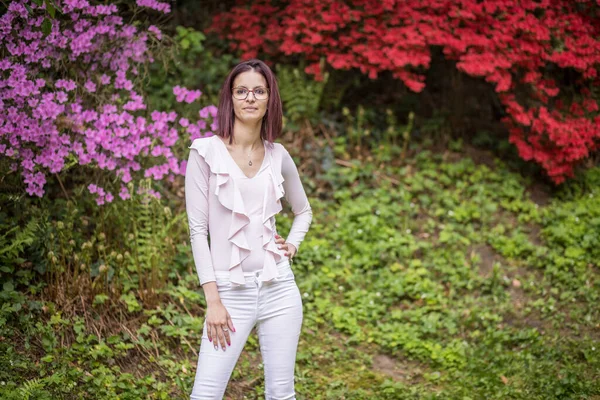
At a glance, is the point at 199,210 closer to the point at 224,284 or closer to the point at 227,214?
the point at 227,214

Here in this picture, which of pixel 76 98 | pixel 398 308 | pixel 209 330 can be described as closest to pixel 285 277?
pixel 209 330

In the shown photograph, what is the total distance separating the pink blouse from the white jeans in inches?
2.1

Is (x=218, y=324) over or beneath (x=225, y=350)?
over

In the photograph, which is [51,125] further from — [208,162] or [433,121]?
[433,121]

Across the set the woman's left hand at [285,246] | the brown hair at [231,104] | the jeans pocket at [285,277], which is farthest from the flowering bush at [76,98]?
the jeans pocket at [285,277]

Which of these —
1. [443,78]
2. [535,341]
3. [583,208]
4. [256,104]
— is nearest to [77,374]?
[256,104]

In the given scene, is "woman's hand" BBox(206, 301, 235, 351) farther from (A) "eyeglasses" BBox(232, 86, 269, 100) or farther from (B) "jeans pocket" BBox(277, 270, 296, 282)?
(A) "eyeglasses" BBox(232, 86, 269, 100)

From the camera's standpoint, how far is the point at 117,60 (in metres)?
4.35

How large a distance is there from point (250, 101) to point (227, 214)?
1.49 ft

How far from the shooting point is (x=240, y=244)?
2.49m

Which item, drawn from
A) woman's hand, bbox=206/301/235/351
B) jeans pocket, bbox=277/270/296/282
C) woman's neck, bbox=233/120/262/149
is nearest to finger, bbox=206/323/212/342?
woman's hand, bbox=206/301/235/351

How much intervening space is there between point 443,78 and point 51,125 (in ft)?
14.4

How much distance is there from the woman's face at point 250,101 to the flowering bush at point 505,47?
3271 mm

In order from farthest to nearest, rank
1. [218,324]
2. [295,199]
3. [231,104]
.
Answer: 1. [295,199]
2. [231,104]
3. [218,324]
